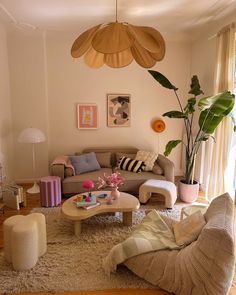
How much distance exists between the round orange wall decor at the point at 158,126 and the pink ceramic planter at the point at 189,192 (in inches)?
56.7

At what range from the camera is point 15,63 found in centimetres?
449

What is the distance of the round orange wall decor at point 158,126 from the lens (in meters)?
5.01

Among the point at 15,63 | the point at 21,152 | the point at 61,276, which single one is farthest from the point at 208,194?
the point at 15,63

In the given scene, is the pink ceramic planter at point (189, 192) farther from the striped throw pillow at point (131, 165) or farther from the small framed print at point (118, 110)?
the small framed print at point (118, 110)

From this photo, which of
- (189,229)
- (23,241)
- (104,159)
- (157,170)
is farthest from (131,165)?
(23,241)

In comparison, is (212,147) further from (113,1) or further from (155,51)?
(113,1)

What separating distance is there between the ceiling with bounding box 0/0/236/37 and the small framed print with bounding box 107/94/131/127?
140 cm

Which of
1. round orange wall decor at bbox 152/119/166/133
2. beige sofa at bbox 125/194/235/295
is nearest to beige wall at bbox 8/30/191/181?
round orange wall decor at bbox 152/119/166/133

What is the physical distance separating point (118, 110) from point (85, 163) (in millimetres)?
1378

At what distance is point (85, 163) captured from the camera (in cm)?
428

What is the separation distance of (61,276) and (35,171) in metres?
2.91

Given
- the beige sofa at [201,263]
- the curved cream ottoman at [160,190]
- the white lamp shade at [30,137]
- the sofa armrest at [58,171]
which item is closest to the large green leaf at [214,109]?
the curved cream ottoman at [160,190]

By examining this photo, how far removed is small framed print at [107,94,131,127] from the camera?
16.0 feet

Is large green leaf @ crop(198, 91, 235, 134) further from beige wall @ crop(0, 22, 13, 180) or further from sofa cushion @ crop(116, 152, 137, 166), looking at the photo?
beige wall @ crop(0, 22, 13, 180)
